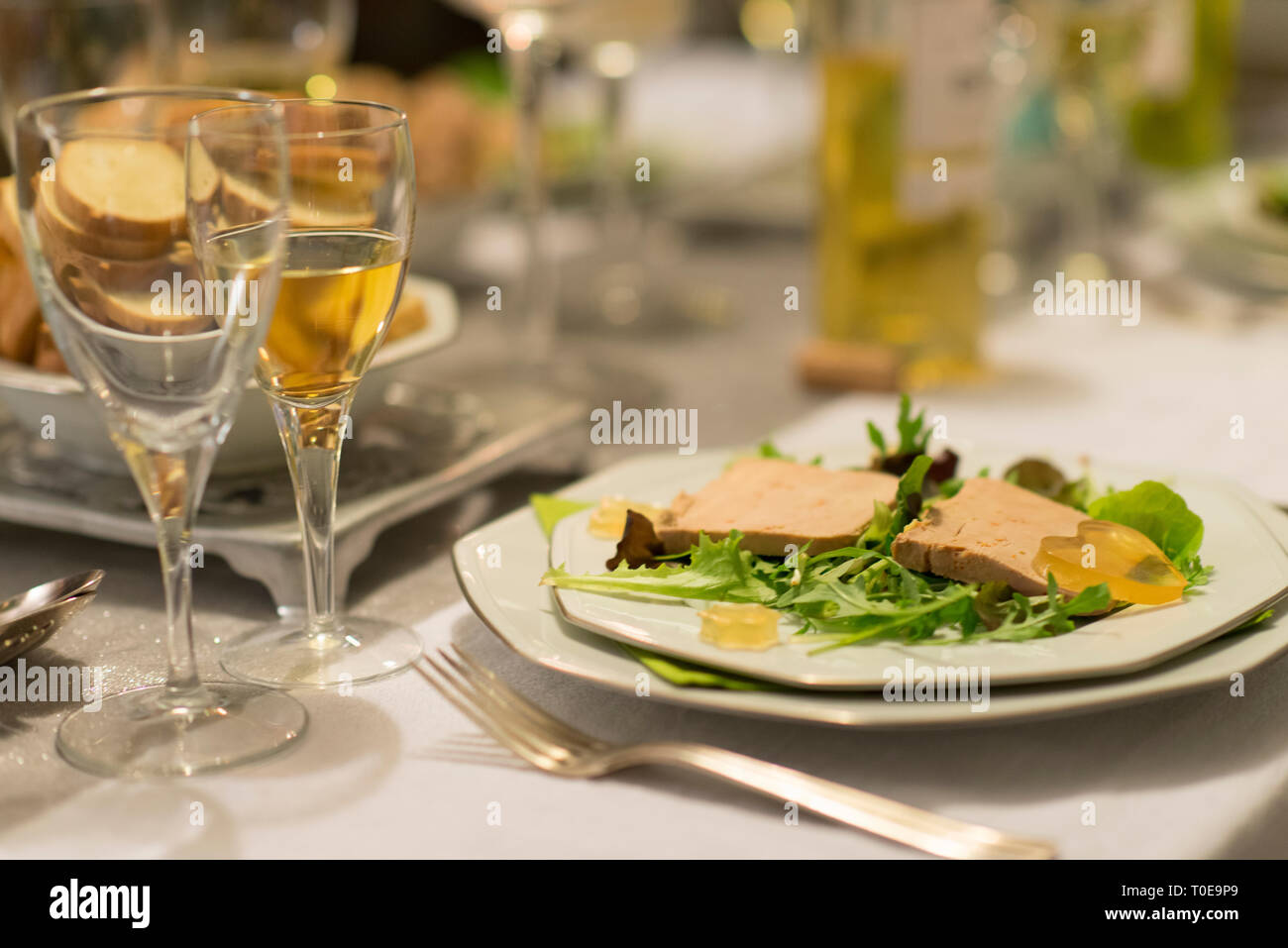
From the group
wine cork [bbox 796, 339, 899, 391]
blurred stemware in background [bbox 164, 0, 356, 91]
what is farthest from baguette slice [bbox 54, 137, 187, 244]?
blurred stemware in background [bbox 164, 0, 356, 91]

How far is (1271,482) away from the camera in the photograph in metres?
1.16

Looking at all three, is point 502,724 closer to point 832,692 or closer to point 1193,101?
point 832,692

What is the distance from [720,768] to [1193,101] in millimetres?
1888

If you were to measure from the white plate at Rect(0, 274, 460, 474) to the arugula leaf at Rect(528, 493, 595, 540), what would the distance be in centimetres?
17

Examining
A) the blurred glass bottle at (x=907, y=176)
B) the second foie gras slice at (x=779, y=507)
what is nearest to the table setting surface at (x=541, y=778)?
the second foie gras slice at (x=779, y=507)

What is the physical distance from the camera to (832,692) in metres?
0.67

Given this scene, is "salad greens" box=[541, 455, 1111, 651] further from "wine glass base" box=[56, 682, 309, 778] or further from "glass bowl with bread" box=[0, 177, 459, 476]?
"glass bowl with bread" box=[0, 177, 459, 476]

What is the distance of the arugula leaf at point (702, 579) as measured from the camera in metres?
0.75

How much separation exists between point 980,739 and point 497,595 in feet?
0.92

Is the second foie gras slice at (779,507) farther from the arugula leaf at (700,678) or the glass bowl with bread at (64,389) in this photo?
the glass bowl with bread at (64,389)

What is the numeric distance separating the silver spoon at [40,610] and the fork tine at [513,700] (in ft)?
0.68

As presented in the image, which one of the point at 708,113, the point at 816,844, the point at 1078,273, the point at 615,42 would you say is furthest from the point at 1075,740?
the point at 708,113
